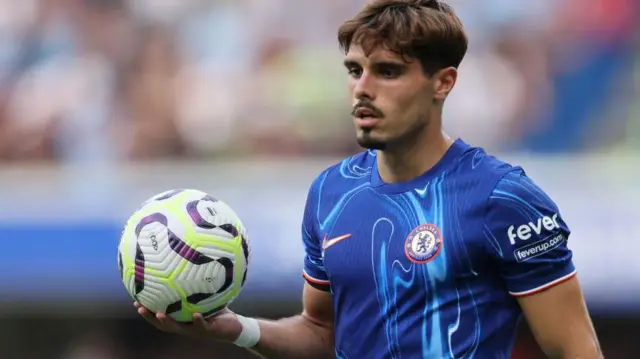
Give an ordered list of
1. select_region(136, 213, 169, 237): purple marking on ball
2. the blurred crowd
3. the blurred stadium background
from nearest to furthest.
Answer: select_region(136, 213, 169, 237): purple marking on ball < the blurred stadium background < the blurred crowd

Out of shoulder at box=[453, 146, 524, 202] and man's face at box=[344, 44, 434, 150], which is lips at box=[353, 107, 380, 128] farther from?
shoulder at box=[453, 146, 524, 202]

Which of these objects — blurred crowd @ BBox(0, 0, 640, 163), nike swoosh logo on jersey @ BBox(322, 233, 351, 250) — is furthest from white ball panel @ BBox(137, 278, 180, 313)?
blurred crowd @ BBox(0, 0, 640, 163)

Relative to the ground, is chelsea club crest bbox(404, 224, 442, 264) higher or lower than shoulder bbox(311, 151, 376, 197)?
lower

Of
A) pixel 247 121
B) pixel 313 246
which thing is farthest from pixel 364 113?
pixel 247 121

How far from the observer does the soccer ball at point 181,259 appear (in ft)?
14.3

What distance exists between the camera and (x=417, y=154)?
14.1 feet

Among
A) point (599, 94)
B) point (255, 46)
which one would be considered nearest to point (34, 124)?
point (255, 46)

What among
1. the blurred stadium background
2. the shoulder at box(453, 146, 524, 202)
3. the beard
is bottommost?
the blurred stadium background

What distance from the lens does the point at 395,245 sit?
13.8ft

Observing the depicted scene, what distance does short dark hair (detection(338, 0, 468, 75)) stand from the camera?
423 cm

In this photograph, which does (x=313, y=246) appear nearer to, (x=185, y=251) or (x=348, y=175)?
(x=348, y=175)

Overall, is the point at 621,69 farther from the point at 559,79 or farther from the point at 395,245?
the point at 395,245

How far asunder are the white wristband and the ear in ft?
3.55

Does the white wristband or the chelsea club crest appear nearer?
the chelsea club crest
